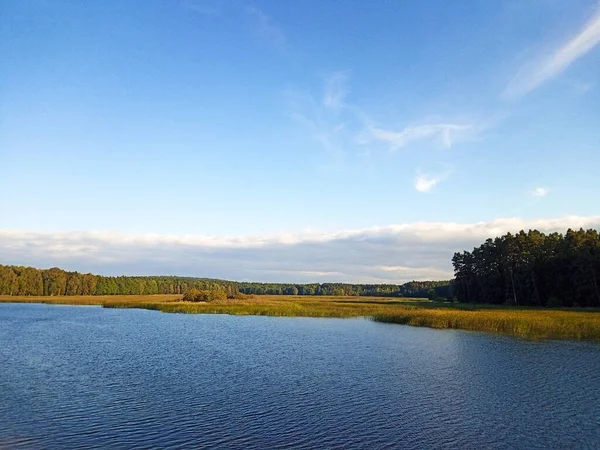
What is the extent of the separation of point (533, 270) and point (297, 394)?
71.7 metres

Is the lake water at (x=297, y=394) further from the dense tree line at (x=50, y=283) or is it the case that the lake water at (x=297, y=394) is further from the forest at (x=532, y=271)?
the dense tree line at (x=50, y=283)

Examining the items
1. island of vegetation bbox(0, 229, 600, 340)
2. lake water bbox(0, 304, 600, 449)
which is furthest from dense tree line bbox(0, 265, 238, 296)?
lake water bbox(0, 304, 600, 449)

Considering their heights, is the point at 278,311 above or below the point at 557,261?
below

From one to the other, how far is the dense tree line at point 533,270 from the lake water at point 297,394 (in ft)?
125

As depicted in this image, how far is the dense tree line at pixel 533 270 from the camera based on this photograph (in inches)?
2808

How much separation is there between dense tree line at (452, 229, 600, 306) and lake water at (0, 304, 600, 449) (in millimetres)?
38134

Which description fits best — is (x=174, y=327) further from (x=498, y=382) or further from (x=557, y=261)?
(x=557, y=261)

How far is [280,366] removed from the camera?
2958 cm

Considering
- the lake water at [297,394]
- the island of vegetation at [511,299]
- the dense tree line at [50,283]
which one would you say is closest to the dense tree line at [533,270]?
the island of vegetation at [511,299]

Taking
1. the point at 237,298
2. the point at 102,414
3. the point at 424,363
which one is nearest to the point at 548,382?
the point at 424,363

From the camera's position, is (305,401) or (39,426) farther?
(305,401)

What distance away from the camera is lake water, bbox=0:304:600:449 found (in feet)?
53.9

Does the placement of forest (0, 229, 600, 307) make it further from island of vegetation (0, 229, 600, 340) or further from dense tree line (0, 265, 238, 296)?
dense tree line (0, 265, 238, 296)

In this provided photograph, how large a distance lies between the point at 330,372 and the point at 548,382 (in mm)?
12112
